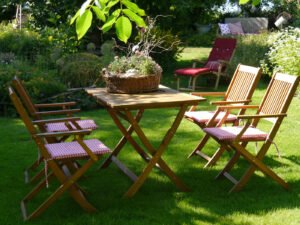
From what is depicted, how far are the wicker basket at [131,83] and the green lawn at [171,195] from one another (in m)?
0.90

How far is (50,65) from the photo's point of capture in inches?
396

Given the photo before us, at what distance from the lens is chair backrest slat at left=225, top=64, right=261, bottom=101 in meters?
5.02

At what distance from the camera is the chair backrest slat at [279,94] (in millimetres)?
4340

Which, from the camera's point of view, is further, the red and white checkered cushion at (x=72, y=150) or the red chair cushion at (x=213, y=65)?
the red chair cushion at (x=213, y=65)

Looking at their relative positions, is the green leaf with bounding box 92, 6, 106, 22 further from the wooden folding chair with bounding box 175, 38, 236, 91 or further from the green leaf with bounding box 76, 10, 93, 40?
the wooden folding chair with bounding box 175, 38, 236, 91

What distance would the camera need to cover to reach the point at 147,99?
14.2 feet

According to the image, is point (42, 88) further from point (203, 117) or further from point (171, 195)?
point (171, 195)

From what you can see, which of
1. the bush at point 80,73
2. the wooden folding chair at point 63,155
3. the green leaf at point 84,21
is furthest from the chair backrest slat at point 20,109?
the bush at point 80,73

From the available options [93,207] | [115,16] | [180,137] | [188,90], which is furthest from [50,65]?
[115,16]

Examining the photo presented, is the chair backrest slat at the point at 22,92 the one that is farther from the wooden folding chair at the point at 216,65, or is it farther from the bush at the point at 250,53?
the bush at the point at 250,53

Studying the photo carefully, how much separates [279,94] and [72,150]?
2.05 meters

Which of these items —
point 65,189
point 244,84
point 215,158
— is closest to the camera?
point 65,189

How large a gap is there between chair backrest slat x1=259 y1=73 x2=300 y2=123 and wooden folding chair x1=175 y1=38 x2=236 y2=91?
18.0ft

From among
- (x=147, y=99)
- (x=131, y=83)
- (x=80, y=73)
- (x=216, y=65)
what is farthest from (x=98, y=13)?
(x=216, y=65)
